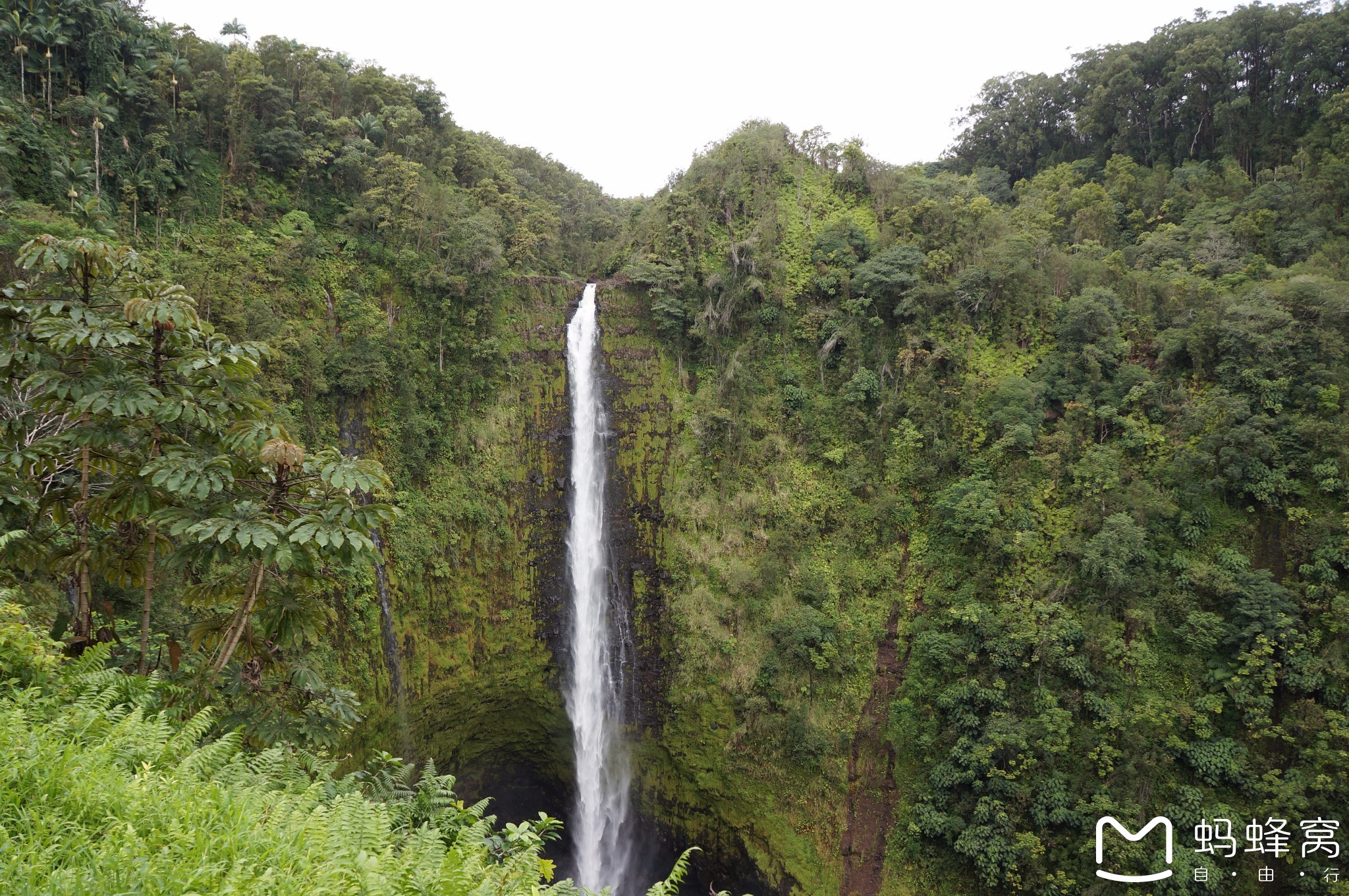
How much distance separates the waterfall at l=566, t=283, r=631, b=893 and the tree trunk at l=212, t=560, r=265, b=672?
13.0 metres

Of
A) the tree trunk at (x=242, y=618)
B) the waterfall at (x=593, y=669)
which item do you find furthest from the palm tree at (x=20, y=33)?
the tree trunk at (x=242, y=618)

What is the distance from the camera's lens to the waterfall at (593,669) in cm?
1580

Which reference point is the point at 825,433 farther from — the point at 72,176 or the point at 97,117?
the point at 97,117

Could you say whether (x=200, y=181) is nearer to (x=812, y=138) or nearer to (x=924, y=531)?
(x=812, y=138)

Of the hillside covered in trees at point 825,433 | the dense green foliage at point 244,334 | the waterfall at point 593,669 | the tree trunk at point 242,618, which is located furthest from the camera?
the waterfall at point 593,669

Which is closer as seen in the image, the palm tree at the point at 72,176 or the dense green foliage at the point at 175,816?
the dense green foliage at the point at 175,816

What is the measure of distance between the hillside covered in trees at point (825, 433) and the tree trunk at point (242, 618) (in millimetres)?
4814

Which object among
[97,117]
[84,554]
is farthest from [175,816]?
[97,117]

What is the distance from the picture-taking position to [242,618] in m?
4.01

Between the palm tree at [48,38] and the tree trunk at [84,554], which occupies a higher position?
the palm tree at [48,38]

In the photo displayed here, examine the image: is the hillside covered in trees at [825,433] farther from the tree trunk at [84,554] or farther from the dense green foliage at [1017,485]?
the tree trunk at [84,554]

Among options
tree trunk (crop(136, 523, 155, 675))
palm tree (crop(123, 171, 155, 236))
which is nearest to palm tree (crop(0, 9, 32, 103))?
palm tree (crop(123, 171, 155, 236))

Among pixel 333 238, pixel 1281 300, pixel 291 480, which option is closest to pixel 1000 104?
pixel 1281 300

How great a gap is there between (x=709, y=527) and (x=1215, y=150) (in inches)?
771
